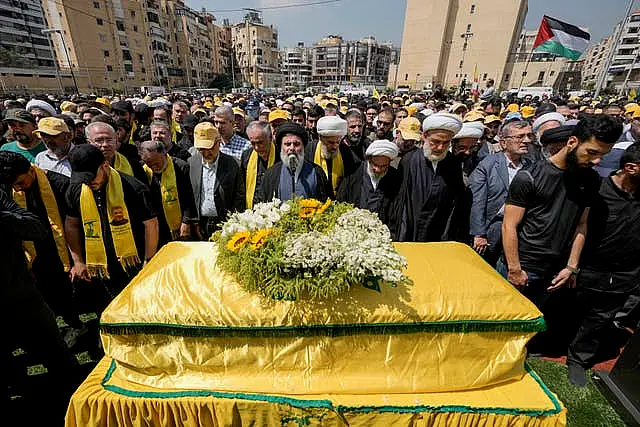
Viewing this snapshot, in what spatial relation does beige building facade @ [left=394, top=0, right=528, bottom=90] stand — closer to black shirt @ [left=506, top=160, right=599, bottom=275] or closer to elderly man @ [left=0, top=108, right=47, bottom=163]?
black shirt @ [left=506, top=160, right=599, bottom=275]

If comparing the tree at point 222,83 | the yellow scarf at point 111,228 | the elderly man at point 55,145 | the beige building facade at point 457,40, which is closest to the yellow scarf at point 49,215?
the yellow scarf at point 111,228

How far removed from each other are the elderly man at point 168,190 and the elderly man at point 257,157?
0.72m

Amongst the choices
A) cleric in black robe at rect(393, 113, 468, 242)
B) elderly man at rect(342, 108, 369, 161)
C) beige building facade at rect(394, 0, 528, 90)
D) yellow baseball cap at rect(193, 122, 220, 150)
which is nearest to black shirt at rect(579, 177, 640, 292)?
cleric in black robe at rect(393, 113, 468, 242)

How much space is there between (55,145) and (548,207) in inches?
183

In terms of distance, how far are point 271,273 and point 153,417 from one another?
103cm

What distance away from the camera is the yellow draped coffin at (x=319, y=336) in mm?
1619

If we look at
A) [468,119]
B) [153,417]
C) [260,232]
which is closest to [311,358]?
[260,232]

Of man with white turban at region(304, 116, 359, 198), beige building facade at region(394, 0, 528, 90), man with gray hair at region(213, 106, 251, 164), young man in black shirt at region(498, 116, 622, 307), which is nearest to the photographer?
young man in black shirt at region(498, 116, 622, 307)

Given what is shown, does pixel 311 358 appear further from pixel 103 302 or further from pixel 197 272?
pixel 103 302

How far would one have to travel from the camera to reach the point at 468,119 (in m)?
5.46

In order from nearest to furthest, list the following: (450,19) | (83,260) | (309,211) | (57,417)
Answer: (309,211) < (57,417) < (83,260) < (450,19)

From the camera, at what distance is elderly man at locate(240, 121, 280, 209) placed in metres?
3.77

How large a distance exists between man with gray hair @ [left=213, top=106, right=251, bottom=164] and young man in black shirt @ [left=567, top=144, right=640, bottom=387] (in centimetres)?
407

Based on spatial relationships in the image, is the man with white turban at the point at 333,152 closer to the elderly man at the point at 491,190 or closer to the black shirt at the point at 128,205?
the elderly man at the point at 491,190
